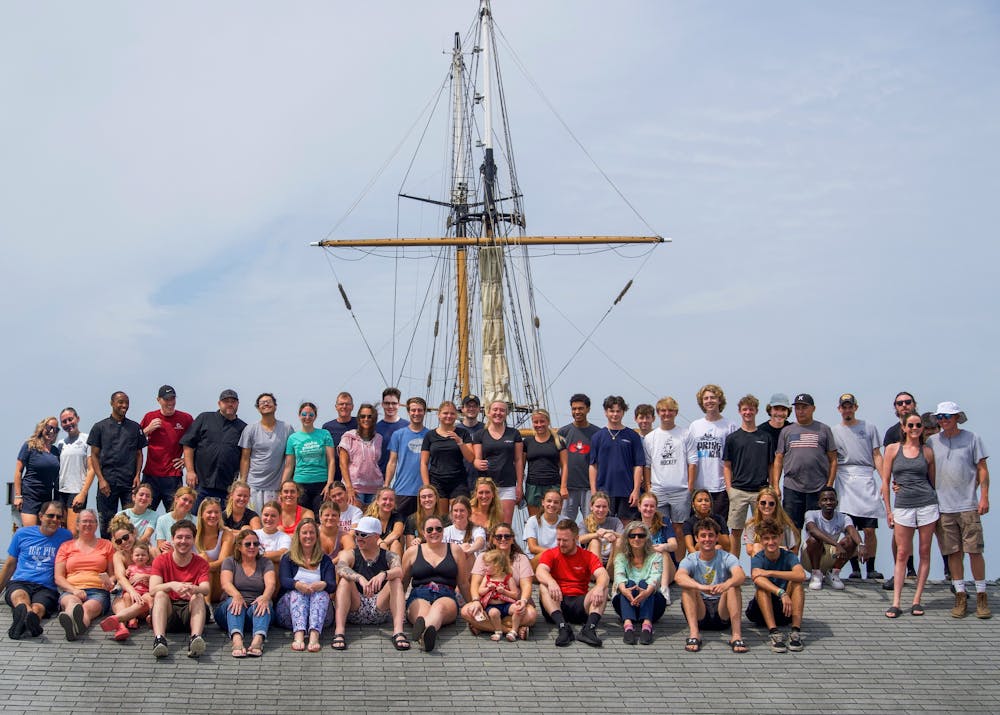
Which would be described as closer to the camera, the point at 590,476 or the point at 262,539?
the point at 262,539

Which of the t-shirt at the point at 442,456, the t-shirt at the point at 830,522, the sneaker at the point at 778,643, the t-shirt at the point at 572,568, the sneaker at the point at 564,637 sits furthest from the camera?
the t-shirt at the point at 830,522

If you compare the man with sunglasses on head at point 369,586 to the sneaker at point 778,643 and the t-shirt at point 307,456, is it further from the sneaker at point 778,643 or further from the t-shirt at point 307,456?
the sneaker at point 778,643

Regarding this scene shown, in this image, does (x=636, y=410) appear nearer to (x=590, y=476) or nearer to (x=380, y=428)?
(x=590, y=476)

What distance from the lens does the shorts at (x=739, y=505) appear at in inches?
432

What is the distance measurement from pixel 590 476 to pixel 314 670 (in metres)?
3.44

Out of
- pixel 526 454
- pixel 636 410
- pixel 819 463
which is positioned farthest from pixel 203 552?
pixel 819 463

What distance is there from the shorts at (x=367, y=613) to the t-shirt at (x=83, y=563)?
2156 mm

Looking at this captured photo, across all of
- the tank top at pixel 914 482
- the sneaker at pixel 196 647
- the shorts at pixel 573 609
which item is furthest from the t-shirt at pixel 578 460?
the sneaker at pixel 196 647

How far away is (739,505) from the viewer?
11.0 metres

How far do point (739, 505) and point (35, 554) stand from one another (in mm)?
6541

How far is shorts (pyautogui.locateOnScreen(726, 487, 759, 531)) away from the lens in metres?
11.0

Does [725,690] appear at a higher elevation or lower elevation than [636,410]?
lower

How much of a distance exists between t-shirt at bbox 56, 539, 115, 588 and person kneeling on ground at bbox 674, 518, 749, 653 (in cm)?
497

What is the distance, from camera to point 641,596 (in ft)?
31.6
